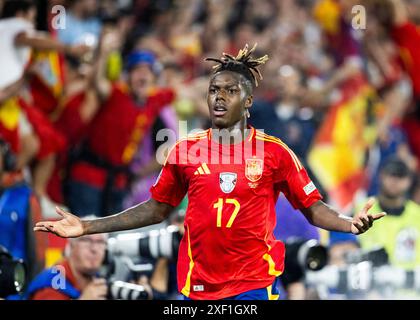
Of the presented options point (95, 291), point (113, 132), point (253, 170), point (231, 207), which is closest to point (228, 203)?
point (231, 207)

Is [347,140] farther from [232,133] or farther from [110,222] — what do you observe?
[110,222]

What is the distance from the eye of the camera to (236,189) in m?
5.80

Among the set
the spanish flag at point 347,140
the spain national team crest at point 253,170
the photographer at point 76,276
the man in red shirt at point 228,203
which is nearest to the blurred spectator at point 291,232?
the photographer at point 76,276

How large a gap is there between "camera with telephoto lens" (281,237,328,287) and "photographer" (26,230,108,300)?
113 cm

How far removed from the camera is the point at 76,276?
7.18 meters

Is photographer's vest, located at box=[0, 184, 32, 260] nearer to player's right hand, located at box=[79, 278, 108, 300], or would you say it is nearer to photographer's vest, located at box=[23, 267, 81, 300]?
photographer's vest, located at box=[23, 267, 81, 300]

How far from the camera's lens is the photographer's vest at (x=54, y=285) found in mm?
7047

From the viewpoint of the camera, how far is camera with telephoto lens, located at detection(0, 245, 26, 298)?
625 centimetres

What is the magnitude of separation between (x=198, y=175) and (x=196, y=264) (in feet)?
1.40

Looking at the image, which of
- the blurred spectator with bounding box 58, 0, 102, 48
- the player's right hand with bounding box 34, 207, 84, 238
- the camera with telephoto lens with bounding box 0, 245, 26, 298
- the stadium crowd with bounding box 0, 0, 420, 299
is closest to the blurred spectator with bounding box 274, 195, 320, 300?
the stadium crowd with bounding box 0, 0, 420, 299

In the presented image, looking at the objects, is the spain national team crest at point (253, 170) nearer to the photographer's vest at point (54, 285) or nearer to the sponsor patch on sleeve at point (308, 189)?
the sponsor patch on sleeve at point (308, 189)

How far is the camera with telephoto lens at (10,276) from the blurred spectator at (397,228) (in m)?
3.34
